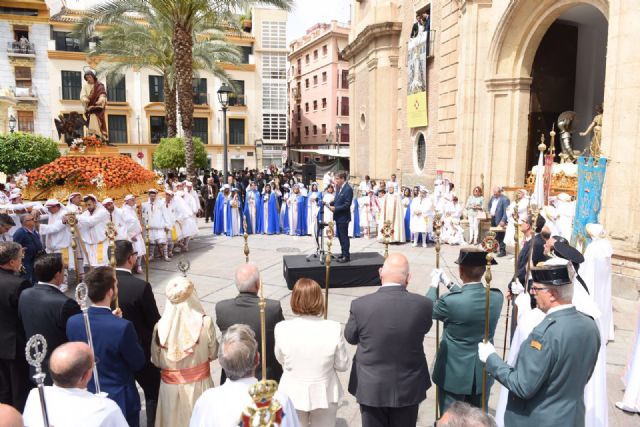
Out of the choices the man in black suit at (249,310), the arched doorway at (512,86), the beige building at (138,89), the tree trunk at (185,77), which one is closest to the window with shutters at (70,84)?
the beige building at (138,89)

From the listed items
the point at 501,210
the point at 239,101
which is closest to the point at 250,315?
the point at 501,210

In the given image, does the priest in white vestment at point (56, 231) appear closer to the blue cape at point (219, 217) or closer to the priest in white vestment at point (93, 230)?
the priest in white vestment at point (93, 230)

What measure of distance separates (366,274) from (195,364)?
20.3 feet

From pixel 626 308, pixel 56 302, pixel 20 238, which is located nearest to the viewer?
pixel 56 302

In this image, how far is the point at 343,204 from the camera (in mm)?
9734

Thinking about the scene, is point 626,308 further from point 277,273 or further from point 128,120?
point 128,120

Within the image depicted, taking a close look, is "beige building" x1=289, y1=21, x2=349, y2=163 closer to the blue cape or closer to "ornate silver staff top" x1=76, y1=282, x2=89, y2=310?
the blue cape

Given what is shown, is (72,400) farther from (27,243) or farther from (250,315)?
(27,243)

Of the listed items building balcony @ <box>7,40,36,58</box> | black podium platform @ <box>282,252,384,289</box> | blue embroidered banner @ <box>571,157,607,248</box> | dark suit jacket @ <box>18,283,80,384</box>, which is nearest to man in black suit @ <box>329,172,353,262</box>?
black podium platform @ <box>282,252,384,289</box>

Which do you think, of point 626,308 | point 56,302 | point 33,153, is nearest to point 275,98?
point 33,153

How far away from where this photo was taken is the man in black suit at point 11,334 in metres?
4.29

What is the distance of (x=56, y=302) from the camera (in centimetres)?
383

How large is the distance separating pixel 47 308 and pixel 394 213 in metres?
11.3

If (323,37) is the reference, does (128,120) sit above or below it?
below
